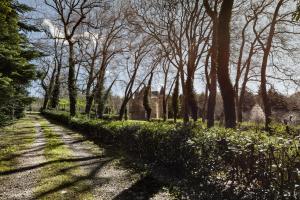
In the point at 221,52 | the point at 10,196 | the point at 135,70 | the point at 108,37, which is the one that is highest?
the point at 108,37

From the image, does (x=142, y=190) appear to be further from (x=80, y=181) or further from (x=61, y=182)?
(x=61, y=182)

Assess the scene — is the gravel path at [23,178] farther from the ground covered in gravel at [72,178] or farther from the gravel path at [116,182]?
the gravel path at [116,182]

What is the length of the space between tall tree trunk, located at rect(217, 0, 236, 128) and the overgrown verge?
2608mm

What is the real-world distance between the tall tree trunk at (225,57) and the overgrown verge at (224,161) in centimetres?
261

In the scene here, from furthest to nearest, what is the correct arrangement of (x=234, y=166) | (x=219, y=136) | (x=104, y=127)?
(x=104, y=127) → (x=219, y=136) → (x=234, y=166)

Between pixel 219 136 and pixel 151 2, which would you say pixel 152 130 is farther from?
pixel 151 2

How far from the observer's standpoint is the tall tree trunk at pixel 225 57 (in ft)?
40.8

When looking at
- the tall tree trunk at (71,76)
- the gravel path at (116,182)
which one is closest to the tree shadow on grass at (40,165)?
the gravel path at (116,182)

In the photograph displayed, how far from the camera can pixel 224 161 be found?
759cm

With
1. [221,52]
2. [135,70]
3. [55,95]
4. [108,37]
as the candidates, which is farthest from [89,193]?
[55,95]

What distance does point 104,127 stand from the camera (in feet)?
62.6

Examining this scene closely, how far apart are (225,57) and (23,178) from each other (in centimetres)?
778

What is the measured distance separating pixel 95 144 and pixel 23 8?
9347 millimetres

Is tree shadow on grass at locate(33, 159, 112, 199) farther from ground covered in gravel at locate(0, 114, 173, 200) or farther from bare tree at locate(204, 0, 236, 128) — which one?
bare tree at locate(204, 0, 236, 128)
